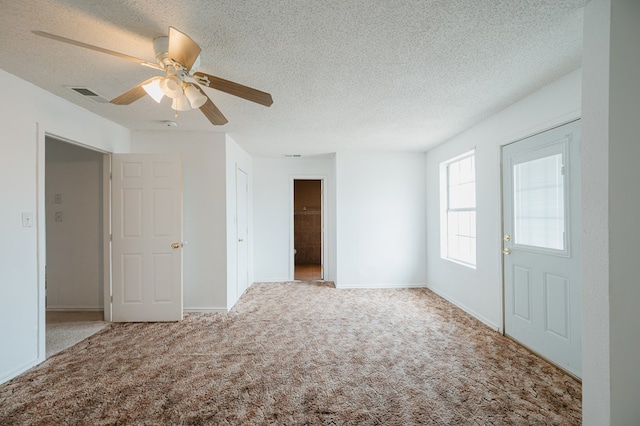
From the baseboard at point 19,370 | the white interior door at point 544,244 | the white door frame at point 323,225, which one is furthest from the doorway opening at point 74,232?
the white interior door at point 544,244

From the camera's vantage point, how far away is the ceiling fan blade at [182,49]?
5.28ft

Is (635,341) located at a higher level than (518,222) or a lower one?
lower

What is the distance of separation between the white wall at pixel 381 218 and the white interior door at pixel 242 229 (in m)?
1.60

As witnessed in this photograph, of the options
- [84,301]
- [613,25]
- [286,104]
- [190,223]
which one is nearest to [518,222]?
[613,25]

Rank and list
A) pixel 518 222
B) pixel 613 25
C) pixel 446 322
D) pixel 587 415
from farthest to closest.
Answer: pixel 446 322, pixel 518 222, pixel 587 415, pixel 613 25

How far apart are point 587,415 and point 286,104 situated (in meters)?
3.18

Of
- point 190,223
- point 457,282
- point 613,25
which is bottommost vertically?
point 457,282

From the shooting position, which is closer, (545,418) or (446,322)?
(545,418)

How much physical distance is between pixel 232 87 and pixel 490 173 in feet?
9.67

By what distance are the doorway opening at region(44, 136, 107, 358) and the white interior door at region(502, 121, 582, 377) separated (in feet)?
16.5

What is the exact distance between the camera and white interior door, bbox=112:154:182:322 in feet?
12.4

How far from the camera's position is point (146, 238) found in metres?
3.80

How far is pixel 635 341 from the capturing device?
158cm

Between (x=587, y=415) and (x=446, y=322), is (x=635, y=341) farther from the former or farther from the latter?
(x=446, y=322)
